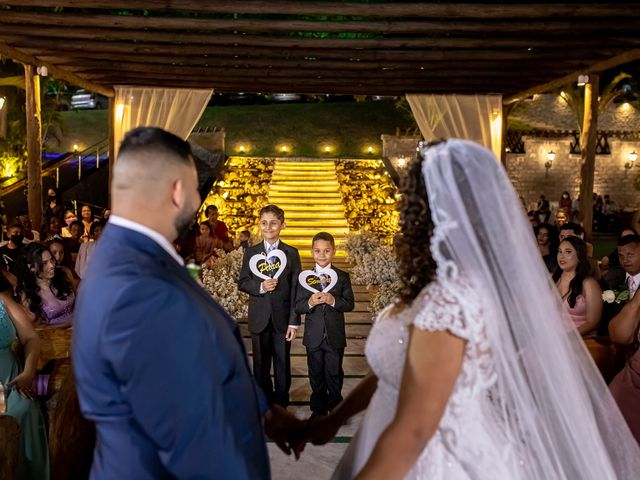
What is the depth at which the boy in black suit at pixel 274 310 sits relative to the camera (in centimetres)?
537

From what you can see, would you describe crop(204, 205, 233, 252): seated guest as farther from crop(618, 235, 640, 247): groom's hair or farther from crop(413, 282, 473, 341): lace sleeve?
crop(413, 282, 473, 341): lace sleeve

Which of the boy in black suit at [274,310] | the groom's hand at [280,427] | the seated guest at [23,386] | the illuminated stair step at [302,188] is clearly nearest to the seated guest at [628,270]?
the boy in black suit at [274,310]

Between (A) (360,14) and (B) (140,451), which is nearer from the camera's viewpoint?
(B) (140,451)

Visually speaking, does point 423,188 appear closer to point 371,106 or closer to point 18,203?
point 18,203

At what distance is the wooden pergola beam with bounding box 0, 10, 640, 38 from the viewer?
689 cm

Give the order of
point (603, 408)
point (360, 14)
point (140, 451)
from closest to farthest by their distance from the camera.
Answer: point (140, 451) → point (603, 408) → point (360, 14)

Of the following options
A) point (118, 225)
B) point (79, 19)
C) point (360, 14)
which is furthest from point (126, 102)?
point (118, 225)

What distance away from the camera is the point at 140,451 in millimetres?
1627

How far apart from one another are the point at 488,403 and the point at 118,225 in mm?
1399

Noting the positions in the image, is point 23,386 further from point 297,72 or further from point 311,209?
point 311,209

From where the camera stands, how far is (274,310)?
5.38 meters

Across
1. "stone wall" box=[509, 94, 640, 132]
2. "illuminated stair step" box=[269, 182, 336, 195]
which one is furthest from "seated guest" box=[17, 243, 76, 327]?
"stone wall" box=[509, 94, 640, 132]

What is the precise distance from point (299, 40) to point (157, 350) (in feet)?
22.9

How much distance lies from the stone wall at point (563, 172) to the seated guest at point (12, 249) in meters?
19.7
